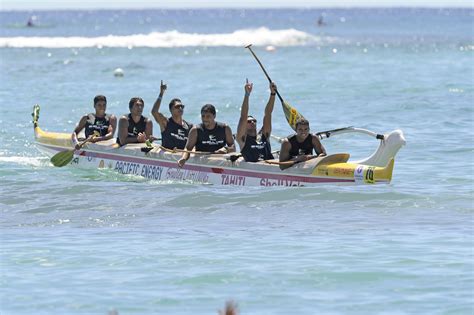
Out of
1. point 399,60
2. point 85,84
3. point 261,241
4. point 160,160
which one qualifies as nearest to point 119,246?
point 261,241

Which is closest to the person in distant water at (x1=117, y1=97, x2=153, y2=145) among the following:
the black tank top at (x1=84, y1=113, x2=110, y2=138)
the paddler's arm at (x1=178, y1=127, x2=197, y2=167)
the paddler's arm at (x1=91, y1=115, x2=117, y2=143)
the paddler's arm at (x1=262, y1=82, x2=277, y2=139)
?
the paddler's arm at (x1=91, y1=115, x2=117, y2=143)

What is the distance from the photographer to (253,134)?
1507 centimetres

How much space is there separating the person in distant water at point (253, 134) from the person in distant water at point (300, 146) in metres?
0.44

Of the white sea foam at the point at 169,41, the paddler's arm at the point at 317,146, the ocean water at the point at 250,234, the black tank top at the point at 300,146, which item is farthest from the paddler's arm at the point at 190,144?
the white sea foam at the point at 169,41

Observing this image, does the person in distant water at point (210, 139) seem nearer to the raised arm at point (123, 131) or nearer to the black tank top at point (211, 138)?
the black tank top at point (211, 138)

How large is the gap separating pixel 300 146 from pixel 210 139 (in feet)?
5.19

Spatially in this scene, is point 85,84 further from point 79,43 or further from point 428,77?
point 79,43

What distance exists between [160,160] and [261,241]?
5195 millimetres

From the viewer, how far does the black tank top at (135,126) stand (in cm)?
1734

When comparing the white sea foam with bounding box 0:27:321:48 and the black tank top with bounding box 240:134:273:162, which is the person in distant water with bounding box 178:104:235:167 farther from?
the white sea foam with bounding box 0:27:321:48

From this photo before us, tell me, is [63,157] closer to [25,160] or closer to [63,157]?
[63,157]

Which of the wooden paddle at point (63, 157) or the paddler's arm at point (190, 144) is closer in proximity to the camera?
the paddler's arm at point (190, 144)

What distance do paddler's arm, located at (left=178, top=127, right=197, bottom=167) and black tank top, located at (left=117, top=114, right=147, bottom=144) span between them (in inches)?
68.6

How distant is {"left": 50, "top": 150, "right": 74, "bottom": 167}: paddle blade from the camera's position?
18.0 m
